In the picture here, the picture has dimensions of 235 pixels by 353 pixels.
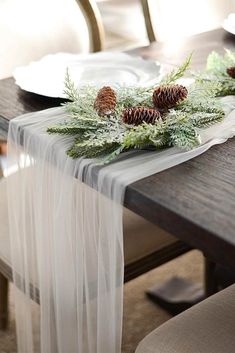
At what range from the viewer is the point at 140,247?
1.41 metres

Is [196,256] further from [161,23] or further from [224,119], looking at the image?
[224,119]

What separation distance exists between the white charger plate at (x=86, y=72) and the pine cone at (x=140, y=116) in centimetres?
24

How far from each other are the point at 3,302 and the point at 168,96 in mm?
838

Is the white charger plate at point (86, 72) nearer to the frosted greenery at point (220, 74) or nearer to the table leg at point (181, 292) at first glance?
the frosted greenery at point (220, 74)

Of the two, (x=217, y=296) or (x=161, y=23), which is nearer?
(x=217, y=296)

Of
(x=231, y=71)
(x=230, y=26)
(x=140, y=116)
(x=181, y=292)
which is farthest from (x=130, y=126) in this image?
(x=181, y=292)

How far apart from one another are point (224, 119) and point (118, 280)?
34 cm

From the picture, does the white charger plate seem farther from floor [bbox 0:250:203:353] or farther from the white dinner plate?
floor [bbox 0:250:203:353]

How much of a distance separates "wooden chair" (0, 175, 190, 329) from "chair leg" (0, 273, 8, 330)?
174mm

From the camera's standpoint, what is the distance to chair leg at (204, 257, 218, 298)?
5.71 ft

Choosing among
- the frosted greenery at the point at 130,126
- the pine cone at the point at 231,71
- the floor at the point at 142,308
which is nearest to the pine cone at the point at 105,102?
the frosted greenery at the point at 130,126

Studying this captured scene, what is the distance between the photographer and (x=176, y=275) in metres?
1.95

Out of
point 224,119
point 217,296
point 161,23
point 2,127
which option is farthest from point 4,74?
point 217,296

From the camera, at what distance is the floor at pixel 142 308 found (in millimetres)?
1690
